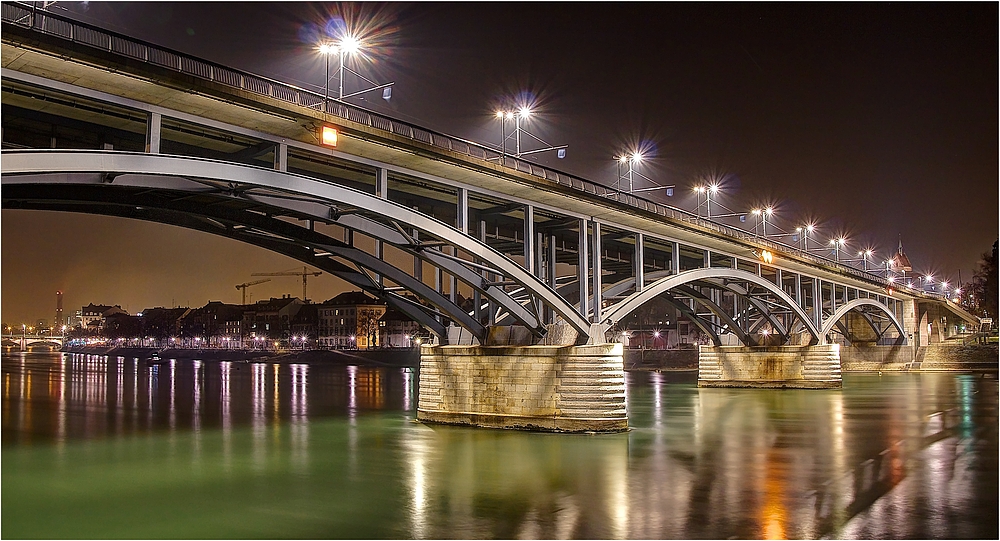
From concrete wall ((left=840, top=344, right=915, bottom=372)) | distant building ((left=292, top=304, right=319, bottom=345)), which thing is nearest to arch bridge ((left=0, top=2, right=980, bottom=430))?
concrete wall ((left=840, top=344, right=915, bottom=372))

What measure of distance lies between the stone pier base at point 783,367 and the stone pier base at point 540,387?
1206 inches

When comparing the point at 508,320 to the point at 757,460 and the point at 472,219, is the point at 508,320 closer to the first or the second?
the point at 472,219

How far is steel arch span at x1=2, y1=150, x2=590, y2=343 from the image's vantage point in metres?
17.3

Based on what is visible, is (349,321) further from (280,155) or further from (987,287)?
(280,155)

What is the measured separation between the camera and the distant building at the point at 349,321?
141 m

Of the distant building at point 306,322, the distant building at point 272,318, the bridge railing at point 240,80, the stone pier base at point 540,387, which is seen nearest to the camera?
the bridge railing at point 240,80

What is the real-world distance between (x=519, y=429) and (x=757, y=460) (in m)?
7.67

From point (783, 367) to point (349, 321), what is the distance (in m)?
103

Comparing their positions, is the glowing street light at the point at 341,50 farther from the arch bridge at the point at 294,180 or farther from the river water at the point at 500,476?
the river water at the point at 500,476

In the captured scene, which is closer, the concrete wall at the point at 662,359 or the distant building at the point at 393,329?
the concrete wall at the point at 662,359

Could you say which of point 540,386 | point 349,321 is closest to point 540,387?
point 540,386

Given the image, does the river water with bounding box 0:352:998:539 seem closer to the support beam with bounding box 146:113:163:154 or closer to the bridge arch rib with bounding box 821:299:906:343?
the support beam with bounding box 146:113:163:154

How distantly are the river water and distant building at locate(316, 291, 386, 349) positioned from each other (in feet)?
321

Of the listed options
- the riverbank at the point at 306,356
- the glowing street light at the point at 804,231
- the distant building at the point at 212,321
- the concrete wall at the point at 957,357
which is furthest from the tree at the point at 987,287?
the distant building at the point at 212,321
